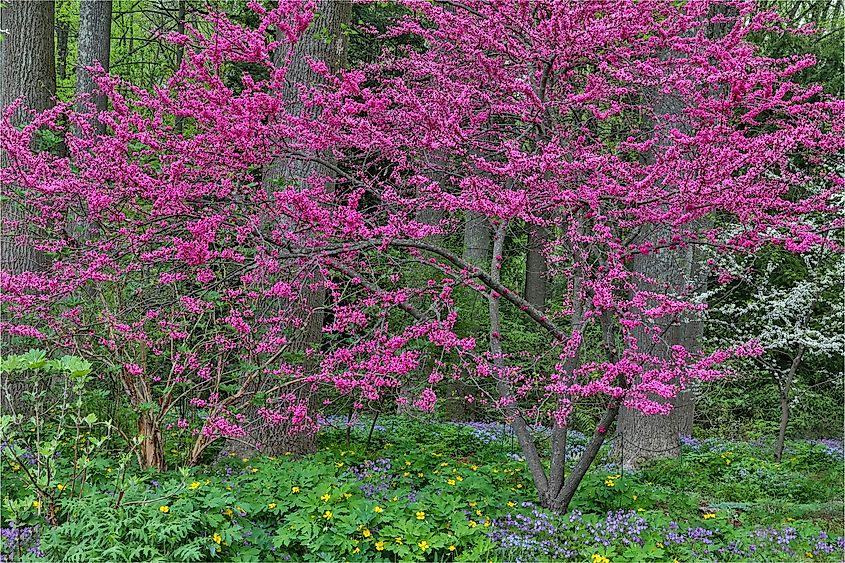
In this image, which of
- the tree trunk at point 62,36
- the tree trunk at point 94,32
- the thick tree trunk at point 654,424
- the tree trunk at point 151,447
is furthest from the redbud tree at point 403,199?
the tree trunk at point 62,36

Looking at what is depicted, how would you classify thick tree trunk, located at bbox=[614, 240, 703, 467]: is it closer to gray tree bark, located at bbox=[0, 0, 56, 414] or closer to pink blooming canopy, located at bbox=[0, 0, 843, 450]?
pink blooming canopy, located at bbox=[0, 0, 843, 450]

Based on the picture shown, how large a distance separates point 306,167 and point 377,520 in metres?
2.78

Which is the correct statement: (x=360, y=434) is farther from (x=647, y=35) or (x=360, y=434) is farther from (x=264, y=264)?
(x=647, y=35)

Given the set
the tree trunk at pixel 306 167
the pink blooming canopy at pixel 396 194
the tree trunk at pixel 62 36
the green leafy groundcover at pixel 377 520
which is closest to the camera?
the green leafy groundcover at pixel 377 520

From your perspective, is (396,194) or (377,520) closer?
(377,520)

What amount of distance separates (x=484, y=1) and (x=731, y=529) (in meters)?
3.46

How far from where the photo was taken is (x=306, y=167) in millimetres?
5391

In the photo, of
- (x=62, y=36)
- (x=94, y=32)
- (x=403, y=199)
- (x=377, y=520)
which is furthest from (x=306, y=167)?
(x=62, y=36)

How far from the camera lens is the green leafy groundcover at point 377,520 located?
344 cm

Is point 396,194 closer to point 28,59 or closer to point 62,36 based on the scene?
point 28,59

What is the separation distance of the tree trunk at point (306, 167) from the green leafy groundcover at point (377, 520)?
487 millimetres

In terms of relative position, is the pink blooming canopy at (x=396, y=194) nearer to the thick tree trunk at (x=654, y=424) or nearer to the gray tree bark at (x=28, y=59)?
the thick tree trunk at (x=654, y=424)

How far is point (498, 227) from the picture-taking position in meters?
4.80

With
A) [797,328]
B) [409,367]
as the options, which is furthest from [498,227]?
[797,328]
